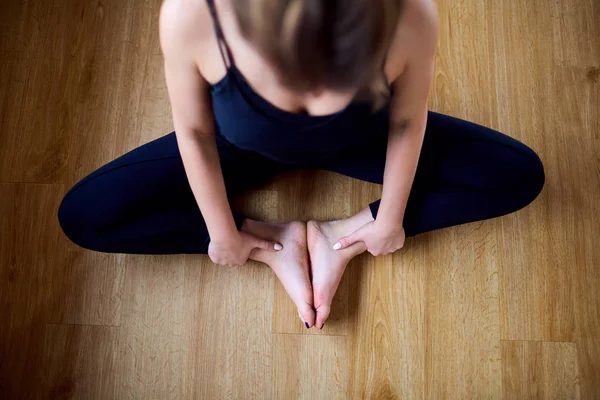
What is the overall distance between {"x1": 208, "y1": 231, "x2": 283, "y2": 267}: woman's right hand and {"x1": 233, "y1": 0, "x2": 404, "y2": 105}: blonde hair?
48 cm

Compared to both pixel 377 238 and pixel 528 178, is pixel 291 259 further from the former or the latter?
pixel 528 178

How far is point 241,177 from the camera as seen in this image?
44.5 inches

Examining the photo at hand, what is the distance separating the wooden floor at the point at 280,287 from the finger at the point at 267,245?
0.26 feet

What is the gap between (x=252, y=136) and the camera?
0.78 metres

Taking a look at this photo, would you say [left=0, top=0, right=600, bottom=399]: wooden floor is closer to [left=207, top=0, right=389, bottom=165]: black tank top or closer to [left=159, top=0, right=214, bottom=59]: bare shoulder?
[left=207, top=0, right=389, bottom=165]: black tank top

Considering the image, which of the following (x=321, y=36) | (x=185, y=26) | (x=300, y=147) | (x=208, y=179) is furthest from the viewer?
(x=208, y=179)

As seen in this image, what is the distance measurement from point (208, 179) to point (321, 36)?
0.42m

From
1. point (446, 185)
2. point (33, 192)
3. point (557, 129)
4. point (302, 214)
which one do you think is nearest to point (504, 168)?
point (446, 185)

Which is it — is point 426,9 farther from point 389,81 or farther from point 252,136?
point 252,136

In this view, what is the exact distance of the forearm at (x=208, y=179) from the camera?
867 millimetres

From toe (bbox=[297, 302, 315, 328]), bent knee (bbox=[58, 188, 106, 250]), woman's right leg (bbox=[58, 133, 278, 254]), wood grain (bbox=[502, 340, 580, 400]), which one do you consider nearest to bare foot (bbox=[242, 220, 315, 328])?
toe (bbox=[297, 302, 315, 328])

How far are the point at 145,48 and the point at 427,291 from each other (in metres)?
0.87

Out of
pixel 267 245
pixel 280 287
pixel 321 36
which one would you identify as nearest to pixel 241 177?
pixel 267 245

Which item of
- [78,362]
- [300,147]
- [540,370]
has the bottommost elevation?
[540,370]
